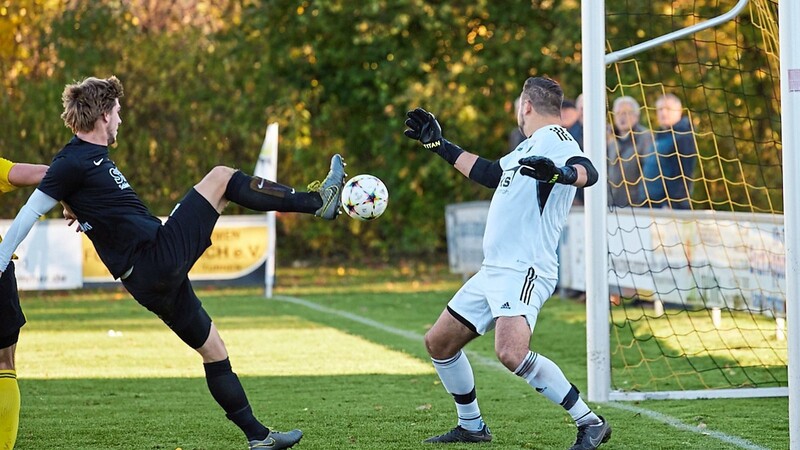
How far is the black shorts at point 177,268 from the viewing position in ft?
19.2

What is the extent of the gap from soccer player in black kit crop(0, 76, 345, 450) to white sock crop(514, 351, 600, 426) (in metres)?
1.35

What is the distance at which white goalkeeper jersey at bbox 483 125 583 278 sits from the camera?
20.6 ft

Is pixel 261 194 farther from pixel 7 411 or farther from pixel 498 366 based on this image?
pixel 498 366

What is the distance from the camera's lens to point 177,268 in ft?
19.3

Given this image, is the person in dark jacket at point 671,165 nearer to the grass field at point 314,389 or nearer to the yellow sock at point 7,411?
the grass field at point 314,389

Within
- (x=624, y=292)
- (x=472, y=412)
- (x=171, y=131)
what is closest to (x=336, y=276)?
(x=171, y=131)

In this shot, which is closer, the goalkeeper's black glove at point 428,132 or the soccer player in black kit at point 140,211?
the soccer player in black kit at point 140,211

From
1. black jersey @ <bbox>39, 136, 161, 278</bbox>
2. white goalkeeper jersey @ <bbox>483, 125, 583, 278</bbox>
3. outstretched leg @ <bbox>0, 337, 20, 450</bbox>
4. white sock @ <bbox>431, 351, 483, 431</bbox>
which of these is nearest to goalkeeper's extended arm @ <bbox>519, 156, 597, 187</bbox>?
white goalkeeper jersey @ <bbox>483, 125, 583, 278</bbox>

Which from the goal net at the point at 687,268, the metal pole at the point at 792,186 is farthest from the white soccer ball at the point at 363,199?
the goal net at the point at 687,268

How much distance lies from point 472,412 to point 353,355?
4185 millimetres

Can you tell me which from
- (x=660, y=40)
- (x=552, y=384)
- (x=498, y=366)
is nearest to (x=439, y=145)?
(x=552, y=384)

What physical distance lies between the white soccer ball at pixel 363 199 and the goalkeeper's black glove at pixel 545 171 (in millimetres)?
843

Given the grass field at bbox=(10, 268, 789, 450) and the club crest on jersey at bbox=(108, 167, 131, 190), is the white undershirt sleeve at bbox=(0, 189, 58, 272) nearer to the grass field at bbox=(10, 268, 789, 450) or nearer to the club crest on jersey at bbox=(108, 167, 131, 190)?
the club crest on jersey at bbox=(108, 167, 131, 190)

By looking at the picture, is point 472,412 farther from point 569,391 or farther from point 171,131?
point 171,131
